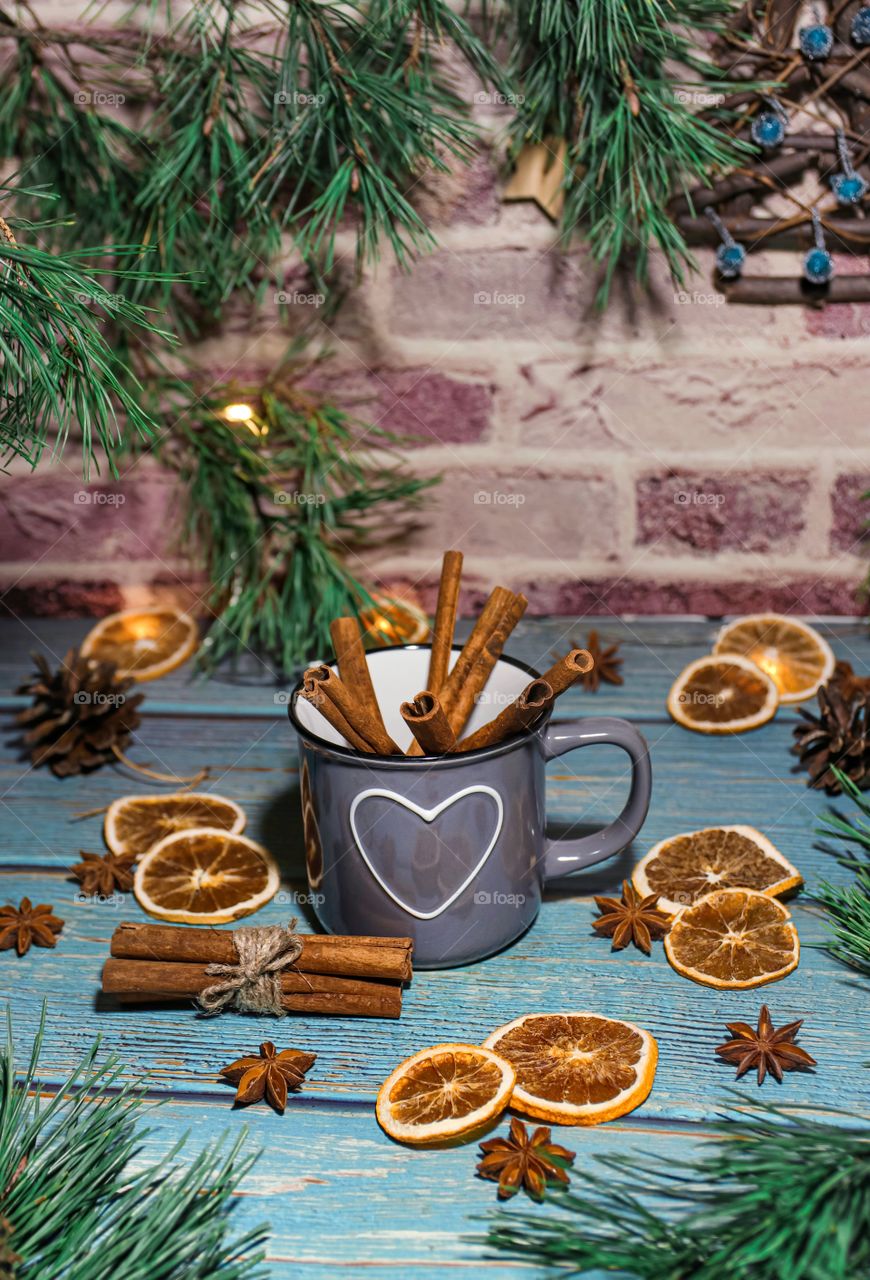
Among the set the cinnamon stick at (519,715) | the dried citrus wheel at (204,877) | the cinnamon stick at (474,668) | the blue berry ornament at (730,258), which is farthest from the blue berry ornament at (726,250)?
the dried citrus wheel at (204,877)

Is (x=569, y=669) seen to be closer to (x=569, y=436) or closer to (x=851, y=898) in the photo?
(x=851, y=898)

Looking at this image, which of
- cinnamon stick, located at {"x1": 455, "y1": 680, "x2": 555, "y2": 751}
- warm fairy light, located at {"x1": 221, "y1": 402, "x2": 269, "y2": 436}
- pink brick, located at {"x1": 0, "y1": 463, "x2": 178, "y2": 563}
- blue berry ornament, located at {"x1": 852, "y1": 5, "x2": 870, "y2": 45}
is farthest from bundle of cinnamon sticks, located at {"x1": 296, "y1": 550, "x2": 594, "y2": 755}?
blue berry ornament, located at {"x1": 852, "y1": 5, "x2": 870, "y2": 45}

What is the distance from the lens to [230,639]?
1.10 m

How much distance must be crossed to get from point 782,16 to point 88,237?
594 mm

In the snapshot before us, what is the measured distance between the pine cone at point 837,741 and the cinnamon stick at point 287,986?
14.8 inches

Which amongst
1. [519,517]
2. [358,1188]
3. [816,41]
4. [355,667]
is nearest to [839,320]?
[816,41]

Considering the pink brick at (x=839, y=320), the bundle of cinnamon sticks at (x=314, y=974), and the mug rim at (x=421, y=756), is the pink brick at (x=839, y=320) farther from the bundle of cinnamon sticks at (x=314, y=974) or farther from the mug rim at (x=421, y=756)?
the bundle of cinnamon sticks at (x=314, y=974)

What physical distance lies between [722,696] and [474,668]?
1.03 feet

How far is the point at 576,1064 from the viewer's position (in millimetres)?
623

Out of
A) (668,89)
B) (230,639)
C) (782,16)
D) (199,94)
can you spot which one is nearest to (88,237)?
(199,94)

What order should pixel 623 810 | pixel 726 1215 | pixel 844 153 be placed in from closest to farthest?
1. pixel 726 1215
2. pixel 623 810
3. pixel 844 153

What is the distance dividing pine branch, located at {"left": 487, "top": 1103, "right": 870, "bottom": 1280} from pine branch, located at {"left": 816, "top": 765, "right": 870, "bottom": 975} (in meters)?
0.15

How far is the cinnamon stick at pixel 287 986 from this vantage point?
67 centimetres

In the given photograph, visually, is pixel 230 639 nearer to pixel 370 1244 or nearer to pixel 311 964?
pixel 311 964
